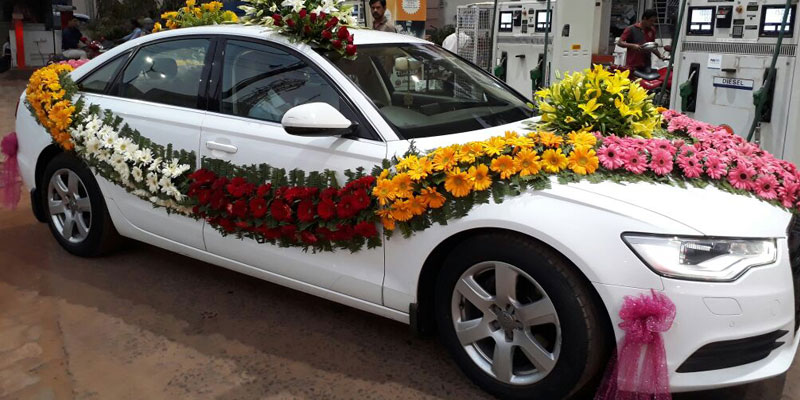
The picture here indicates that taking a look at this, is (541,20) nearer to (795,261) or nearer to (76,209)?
(76,209)

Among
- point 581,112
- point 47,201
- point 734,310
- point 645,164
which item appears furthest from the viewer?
point 47,201

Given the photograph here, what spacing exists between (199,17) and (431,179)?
281cm

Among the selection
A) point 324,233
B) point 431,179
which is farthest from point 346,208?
point 431,179

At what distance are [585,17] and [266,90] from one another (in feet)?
22.2

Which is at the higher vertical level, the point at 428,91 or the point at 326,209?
the point at 428,91

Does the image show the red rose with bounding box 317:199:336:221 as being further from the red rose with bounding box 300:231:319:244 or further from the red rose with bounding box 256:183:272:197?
the red rose with bounding box 256:183:272:197

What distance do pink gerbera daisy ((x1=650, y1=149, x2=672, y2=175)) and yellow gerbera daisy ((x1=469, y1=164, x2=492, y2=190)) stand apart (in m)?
0.67

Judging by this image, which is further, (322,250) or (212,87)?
(212,87)

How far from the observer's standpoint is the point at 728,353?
8.93 feet

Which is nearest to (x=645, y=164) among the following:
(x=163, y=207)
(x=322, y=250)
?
(x=322, y=250)

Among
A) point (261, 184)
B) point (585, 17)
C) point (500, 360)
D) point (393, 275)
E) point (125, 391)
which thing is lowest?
point (125, 391)

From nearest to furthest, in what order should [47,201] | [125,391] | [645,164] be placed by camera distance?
1. [645,164]
2. [125,391]
3. [47,201]

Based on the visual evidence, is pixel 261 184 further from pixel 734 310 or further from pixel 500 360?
pixel 734 310

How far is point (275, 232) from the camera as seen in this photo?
367cm
